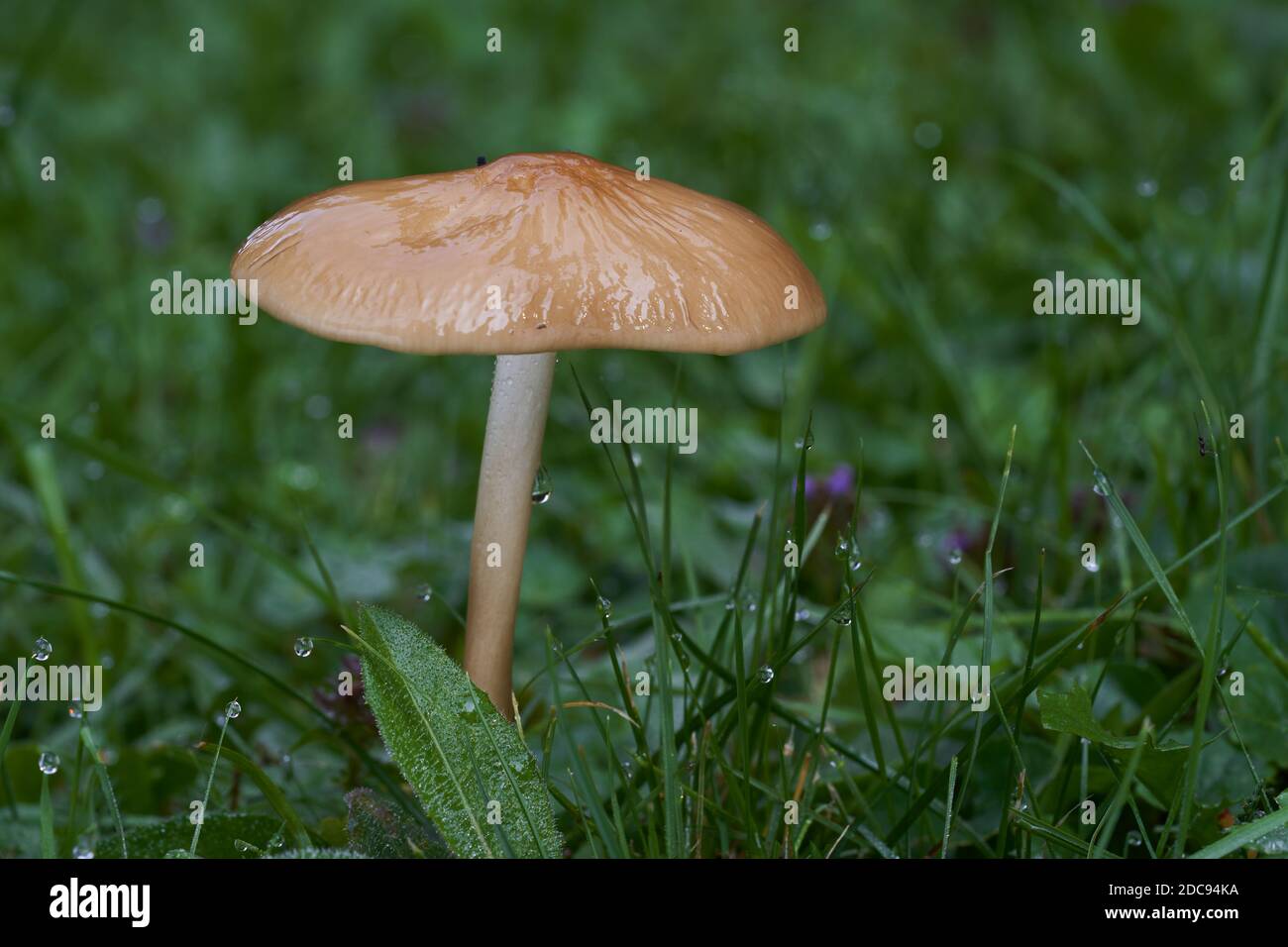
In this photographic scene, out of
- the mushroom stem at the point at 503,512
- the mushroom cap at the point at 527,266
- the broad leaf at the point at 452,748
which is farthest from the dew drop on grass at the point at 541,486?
the mushroom cap at the point at 527,266

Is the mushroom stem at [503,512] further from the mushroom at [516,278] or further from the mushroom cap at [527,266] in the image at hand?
the mushroom cap at [527,266]

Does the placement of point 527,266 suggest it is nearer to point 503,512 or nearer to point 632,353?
point 503,512

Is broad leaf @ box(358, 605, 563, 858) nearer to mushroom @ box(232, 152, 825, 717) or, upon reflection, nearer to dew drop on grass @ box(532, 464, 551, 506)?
mushroom @ box(232, 152, 825, 717)

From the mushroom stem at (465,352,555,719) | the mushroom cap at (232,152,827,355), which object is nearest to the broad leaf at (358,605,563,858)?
the mushroom stem at (465,352,555,719)

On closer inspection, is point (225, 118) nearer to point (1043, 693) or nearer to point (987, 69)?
point (987, 69)

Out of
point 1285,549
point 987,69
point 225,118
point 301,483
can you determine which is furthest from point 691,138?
point 1285,549
